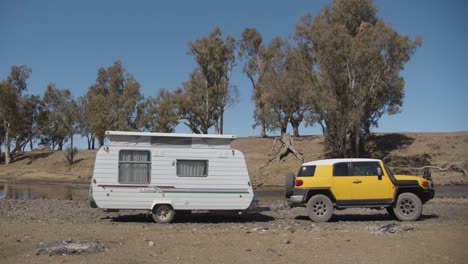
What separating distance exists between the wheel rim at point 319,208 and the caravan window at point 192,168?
3.89 metres

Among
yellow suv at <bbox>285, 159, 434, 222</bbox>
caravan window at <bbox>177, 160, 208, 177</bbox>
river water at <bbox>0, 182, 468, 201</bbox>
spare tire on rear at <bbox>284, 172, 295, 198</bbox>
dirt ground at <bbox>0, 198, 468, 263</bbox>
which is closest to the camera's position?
dirt ground at <bbox>0, 198, 468, 263</bbox>

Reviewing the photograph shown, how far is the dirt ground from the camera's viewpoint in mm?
9023

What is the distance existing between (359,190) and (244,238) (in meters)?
5.21

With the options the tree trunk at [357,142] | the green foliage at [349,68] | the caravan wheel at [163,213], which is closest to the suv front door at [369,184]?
the caravan wheel at [163,213]

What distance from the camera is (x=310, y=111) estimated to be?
4075cm

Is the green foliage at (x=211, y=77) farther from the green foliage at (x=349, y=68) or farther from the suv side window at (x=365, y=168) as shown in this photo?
the suv side window at (x=365, y=168)

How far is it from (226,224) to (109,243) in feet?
17.0

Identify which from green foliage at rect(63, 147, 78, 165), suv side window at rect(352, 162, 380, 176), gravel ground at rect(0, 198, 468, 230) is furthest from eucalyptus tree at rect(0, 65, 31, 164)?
suv side window at rect(352, 162, 380, 176)

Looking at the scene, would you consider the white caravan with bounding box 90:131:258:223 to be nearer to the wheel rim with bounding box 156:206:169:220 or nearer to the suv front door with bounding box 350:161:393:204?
the wheel rim with bounding box 156:206:169:220

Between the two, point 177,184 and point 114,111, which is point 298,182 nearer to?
point 177,184

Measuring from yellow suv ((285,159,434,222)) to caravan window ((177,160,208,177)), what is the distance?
11.0 feet

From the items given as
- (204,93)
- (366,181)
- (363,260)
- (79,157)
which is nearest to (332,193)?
(366,181)

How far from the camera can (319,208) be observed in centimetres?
1499

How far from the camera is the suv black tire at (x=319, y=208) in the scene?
14.9 metres
